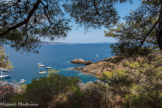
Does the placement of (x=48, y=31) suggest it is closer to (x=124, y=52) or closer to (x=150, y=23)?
(x=124, y=52)

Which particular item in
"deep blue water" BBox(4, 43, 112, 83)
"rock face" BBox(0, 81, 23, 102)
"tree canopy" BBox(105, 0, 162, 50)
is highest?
"tree canopy" BBox(105, 0, 162, 50)

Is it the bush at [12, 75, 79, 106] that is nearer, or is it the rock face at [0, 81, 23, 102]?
the bush at [12, 75, 79, 106]

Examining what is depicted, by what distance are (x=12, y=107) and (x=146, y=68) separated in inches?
150

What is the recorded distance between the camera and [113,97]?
307 centimetres

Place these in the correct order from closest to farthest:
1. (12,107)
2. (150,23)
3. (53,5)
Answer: (12,107)
(150,23)
(53,5)

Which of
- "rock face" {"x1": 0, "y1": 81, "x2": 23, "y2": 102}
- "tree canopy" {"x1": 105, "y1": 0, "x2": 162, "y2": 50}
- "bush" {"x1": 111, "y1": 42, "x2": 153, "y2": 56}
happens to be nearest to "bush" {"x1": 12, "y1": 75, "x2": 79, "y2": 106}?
"rock face" {"x1": 0, "y1": 81, "x2": 23, "y2": 102}

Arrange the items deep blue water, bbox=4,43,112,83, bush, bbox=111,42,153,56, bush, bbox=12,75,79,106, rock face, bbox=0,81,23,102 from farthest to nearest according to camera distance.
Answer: deep blue water, bbox=4,43,112,83
rock face, bbox=0,81,23,102
bush, bbox=12,75,79,106
bush, bbox=111,42,153,56

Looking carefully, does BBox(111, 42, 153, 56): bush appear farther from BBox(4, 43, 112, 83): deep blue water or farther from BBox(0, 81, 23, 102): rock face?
BBox(0, 81, 23, 102): rock face

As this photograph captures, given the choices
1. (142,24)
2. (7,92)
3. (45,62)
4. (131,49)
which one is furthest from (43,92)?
(45,62)

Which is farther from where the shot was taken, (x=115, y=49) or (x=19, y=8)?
(x=19, y=8)

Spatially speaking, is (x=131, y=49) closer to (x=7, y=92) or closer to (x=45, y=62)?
(x=7, y=92)

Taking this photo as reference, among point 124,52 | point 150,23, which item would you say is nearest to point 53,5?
point 124,52

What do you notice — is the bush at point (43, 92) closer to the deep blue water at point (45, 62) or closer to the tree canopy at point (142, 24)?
the deep blue water at point (45, 62)

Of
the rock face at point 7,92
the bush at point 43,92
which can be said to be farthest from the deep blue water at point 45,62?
the rock face at point 7,92
